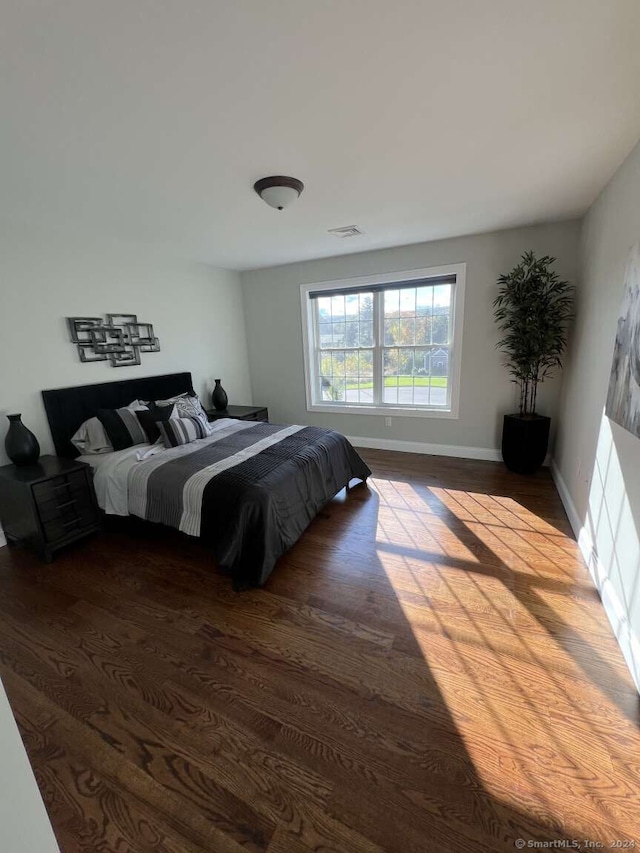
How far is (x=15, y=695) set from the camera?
157 centimetres

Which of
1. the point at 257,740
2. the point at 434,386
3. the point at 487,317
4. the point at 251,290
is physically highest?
the point at 251,290

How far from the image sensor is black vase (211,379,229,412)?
4418 mm

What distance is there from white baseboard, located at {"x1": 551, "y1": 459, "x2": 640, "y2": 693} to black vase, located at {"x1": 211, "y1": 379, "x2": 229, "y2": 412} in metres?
3.77

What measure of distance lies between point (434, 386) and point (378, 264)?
161 cm

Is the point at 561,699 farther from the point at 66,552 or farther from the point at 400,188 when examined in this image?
the point at 66,552

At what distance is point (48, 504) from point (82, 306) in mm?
1781

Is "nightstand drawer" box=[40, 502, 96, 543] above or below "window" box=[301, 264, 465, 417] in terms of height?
below

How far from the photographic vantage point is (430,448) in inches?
172

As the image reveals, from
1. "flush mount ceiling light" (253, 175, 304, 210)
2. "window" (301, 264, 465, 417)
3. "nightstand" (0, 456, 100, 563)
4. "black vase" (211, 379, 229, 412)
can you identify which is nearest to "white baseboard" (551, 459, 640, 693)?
"window" (301, 264, 465, 417)

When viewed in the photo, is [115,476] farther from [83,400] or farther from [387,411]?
[387,411]

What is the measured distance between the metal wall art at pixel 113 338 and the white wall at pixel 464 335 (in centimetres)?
169

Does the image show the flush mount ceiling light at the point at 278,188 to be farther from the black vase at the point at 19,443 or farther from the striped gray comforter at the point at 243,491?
the black vase at the point at 19,443

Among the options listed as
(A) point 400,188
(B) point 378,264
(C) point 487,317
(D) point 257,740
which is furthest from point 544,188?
(D) point 257,740

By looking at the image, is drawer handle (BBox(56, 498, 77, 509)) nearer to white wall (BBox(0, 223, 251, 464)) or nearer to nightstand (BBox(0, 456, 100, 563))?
nightstand (BBox(0, 456, 100, 563))
